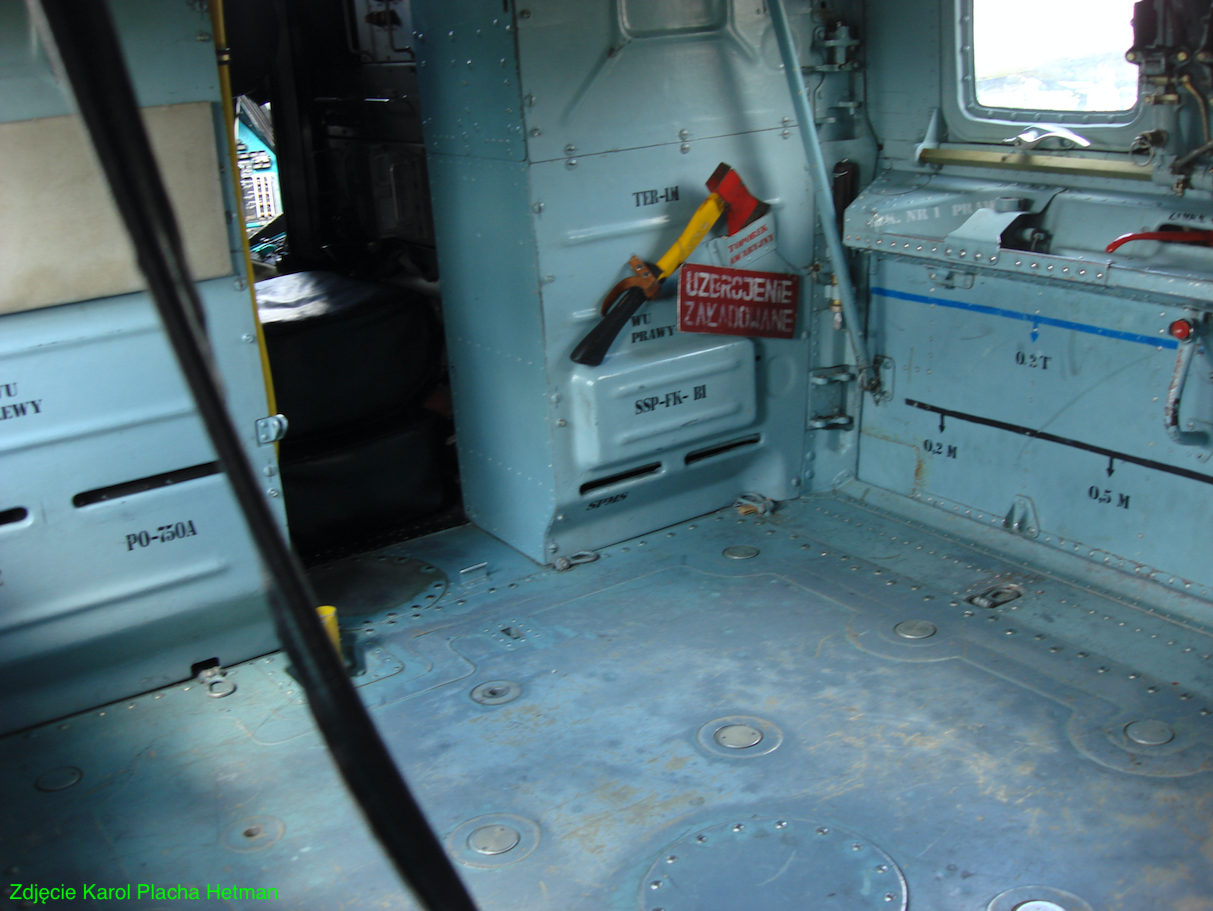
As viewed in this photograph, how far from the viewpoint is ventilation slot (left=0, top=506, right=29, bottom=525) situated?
3.15m

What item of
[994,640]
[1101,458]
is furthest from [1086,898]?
[1101,458]

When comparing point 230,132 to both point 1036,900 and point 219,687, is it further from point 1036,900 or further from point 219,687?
point 1036,900

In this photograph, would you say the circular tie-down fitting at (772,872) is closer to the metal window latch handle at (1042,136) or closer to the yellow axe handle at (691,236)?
the yellow axe handle at (691,236)

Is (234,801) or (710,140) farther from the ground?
(710,140)

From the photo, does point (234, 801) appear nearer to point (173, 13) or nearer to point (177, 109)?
point (177, 109)

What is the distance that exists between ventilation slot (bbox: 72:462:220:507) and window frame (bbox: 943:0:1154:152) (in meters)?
2.90

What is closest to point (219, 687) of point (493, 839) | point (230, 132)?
point (493, 839)

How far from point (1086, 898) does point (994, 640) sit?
1.21 m

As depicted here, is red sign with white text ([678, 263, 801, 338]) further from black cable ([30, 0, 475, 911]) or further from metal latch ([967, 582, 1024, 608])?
black cable ([30, 0, 475, 911])

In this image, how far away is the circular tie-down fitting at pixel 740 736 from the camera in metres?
3.13

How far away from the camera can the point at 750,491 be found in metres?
4.79

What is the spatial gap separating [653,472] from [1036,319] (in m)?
1.56

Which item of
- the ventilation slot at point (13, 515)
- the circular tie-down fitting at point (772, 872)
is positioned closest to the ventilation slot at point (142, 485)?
the ventilation slot at point (13, 515)

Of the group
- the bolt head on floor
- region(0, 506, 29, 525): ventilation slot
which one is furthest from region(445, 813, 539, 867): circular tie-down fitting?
region(0, 506, 29, 525): ventilation slot
